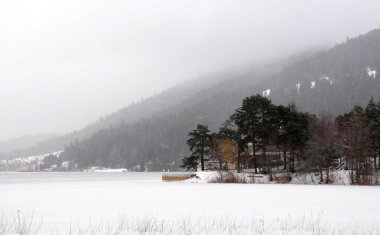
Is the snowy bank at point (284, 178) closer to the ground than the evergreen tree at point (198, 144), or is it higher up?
closer to the ground

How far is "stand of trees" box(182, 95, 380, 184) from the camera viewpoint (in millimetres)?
68250

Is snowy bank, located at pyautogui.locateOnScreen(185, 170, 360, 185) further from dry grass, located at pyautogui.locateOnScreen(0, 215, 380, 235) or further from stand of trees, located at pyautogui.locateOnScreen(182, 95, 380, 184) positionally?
dry grass, located at pyautogui.locateOnScreen(0, 215, 380, 235)

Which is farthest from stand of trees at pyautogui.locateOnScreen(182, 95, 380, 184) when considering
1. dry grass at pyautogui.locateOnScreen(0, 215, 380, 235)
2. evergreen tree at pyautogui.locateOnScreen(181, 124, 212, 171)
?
dry grass at pyautogui.locateOnScreen(0, 215, 380, 235)

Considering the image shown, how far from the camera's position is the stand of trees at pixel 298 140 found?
68.2 meters

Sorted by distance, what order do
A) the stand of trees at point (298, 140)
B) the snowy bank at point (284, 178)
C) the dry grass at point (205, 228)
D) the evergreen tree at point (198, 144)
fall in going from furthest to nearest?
the evergreen tree at point (198, 144) → the snowy bank at point (284, 178) → the stand of trees at point (298, 140) → the dry grass at point (205, 228)

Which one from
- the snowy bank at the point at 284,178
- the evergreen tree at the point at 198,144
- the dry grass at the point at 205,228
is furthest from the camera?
the evergreen tree at the point at 198,144

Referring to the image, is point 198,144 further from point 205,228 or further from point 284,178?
point 205,228

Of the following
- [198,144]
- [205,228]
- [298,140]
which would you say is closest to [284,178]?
[298,140]

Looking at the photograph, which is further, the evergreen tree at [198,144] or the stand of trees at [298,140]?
the evergreen tree at [198,144]

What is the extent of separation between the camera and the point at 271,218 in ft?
71.3

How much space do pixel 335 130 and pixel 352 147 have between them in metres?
7.76

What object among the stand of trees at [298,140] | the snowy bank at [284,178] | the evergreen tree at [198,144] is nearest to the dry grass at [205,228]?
the stand of trees at [298,140]

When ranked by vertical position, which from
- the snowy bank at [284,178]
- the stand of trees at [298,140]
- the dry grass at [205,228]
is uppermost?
the stand of trees at [298,140]

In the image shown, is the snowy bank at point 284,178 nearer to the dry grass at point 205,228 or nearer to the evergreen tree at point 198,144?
the evergreen tree at point 198,144
